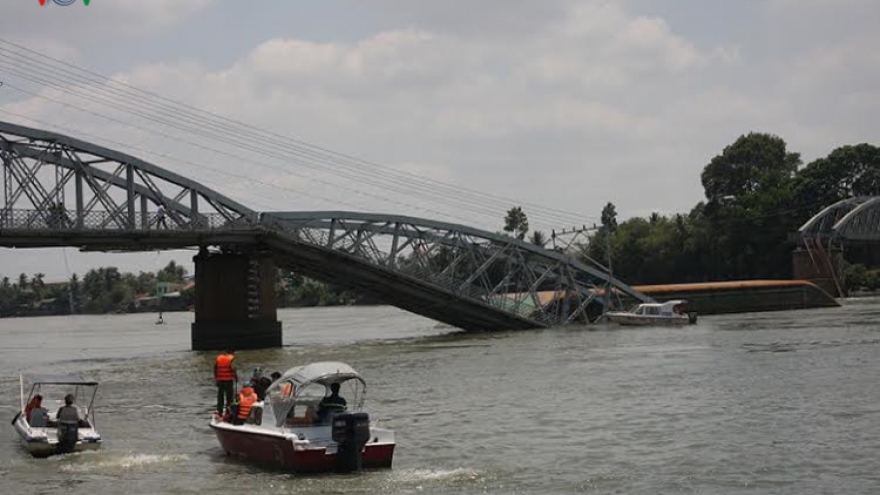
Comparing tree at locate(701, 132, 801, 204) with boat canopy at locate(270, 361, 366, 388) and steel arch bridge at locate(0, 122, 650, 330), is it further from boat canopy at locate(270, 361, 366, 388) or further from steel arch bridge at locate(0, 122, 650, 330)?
boat canopy at locate(270, 361, 366, 388)

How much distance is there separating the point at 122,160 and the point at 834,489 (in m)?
63.8

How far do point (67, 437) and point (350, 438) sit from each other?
964 centimetres

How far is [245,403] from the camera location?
33719 millimetres

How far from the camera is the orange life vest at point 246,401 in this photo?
1305 inches

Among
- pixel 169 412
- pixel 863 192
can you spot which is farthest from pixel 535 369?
pixel 863 192

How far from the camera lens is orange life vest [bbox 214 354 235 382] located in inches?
1462

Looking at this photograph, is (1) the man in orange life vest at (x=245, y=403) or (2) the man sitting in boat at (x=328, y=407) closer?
(2) the man sitting in boat at (x=328, y=407)

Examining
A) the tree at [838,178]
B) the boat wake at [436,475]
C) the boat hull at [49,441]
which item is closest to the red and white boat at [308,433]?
the boat wake at [436,475]

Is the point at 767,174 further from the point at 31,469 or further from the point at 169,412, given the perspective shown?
the point at 31,469

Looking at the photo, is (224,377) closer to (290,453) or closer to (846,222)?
(290,453)

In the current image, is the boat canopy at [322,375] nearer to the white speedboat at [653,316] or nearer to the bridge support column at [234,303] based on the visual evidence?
the bridge support column at [234,303]

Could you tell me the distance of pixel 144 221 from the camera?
8006cm

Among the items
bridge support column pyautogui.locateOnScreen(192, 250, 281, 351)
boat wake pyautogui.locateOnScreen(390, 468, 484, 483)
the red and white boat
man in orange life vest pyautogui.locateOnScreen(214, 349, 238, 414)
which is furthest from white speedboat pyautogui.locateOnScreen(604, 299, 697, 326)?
boat wake pyautogui.locateOnScreen(390, 468, 484, 483)

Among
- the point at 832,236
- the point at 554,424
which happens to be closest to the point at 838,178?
the point at 832,236
